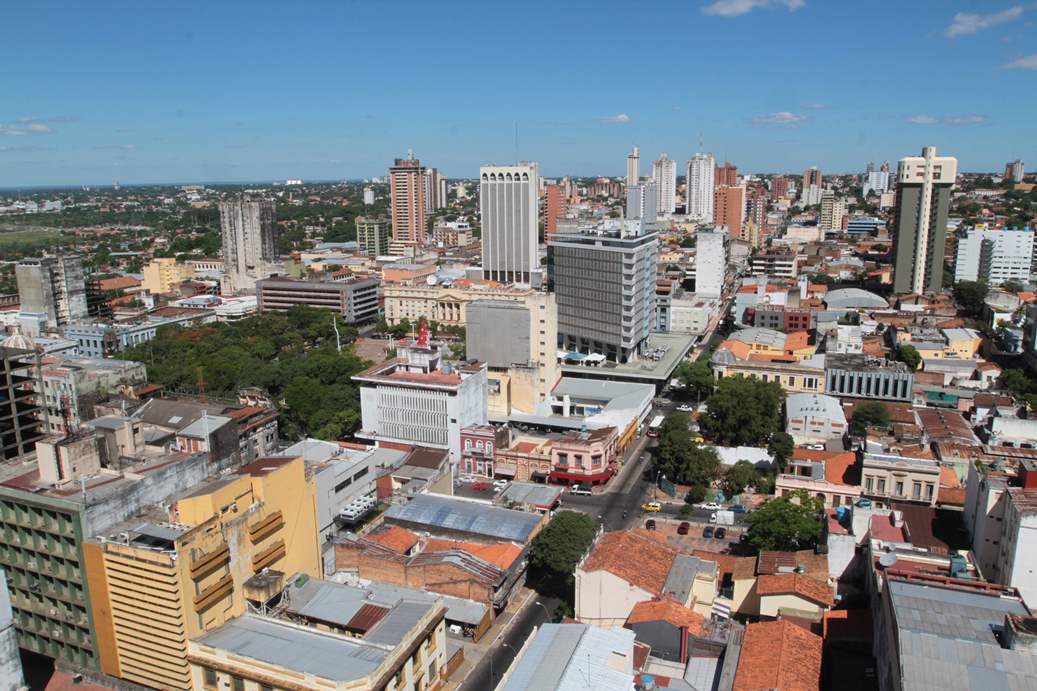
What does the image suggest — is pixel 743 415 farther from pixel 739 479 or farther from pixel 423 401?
pixel 423 401

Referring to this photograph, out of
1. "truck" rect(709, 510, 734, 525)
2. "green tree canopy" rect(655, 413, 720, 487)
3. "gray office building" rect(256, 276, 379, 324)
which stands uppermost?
"gray office building" rect(256, 276, 379, 324)

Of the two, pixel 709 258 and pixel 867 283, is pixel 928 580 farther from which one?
pixel 867 283

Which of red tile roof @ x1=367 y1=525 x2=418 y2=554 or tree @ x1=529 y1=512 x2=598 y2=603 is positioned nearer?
tree @ x1=529 y1=512 x2=598 y2=603

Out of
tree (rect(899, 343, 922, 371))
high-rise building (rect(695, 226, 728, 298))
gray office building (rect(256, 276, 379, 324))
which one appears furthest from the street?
high-rise building (rect(695, 226, 728, 298))

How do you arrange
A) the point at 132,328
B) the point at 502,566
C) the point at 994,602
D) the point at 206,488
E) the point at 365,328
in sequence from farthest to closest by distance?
the point at 365,328
the point at 132,328
the point at 502,566
the point at 206,488
the point at 994,602

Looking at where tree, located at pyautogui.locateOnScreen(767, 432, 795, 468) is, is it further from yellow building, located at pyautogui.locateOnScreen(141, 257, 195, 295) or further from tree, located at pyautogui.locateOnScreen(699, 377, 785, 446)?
yellow building, located at pyautogui.locateOnScreen(141, 257, 195, 295)

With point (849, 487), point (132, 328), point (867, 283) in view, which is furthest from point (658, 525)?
point (867, 283)

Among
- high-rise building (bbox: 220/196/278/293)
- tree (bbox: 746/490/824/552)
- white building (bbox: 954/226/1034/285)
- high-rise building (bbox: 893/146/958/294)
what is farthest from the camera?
high-rise building (bbox: 220/196/278/293)

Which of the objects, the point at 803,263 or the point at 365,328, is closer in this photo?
the point at 365,328
